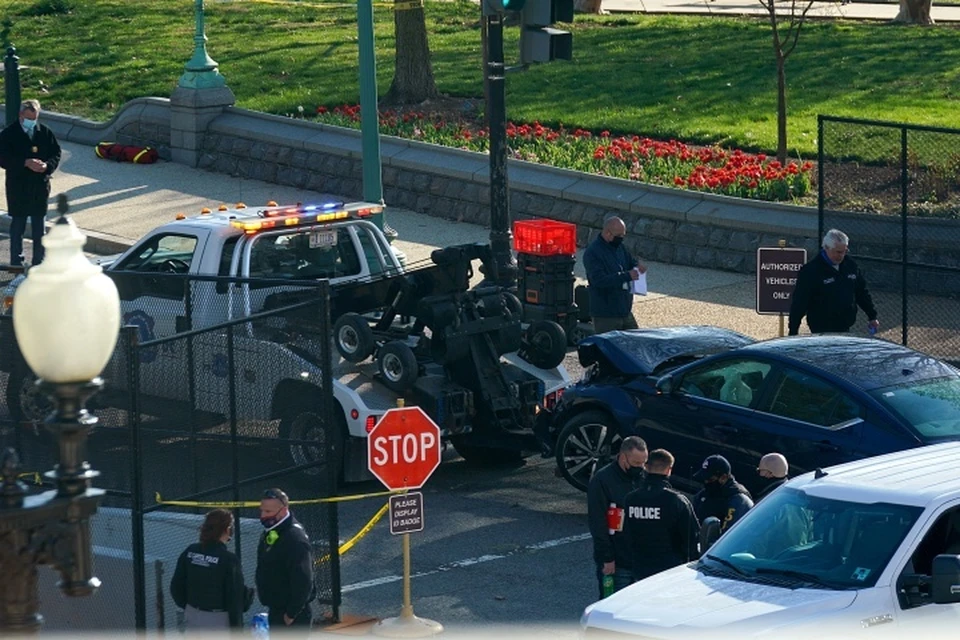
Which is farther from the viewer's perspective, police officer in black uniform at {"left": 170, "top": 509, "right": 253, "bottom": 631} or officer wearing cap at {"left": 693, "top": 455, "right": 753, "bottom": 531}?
officer wearing cap at {"left": 693, "top": 455, "right": 753, "bottom": 531}

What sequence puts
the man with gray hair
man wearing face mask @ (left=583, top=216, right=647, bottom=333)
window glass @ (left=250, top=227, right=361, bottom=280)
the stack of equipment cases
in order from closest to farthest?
window glass @ (left=250, top=227, right=361, bottom=280), the man with gray hair, man wearing face mask @ (left=583, top=216, right=647, bottom=333), the stack of equipment cases

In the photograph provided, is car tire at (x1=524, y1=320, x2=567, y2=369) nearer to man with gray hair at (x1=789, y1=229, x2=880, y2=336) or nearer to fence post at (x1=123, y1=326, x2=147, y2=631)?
man with gray hair at (x1=789, y1=229, x2=880, y2=336)

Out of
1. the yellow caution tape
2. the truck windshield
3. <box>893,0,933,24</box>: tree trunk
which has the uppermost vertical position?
<box>893,0,933,24</box>: tree trunk

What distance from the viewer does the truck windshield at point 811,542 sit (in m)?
9.05

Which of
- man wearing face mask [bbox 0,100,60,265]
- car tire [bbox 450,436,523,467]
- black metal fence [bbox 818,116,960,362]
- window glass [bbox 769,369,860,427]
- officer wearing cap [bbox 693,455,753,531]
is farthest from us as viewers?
man wearing face mask [bbox 0,100,60,265]

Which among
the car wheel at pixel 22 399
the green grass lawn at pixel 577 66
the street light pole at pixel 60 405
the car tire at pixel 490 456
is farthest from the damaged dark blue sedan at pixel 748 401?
the green grass lawn at pixel 577 66

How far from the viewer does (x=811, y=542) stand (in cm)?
940

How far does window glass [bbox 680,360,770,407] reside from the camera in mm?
13227

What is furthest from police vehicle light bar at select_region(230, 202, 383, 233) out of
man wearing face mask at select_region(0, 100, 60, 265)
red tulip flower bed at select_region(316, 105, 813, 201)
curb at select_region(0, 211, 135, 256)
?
red tulip flower bed at select_region(316, 105, 813, 201)

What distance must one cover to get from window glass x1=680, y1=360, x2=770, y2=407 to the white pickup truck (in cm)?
331

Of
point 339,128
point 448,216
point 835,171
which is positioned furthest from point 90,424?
point 339,128

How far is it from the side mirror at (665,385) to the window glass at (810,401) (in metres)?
0.92

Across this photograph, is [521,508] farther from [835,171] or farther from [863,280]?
[835,171]

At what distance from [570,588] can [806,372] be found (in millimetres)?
2350
